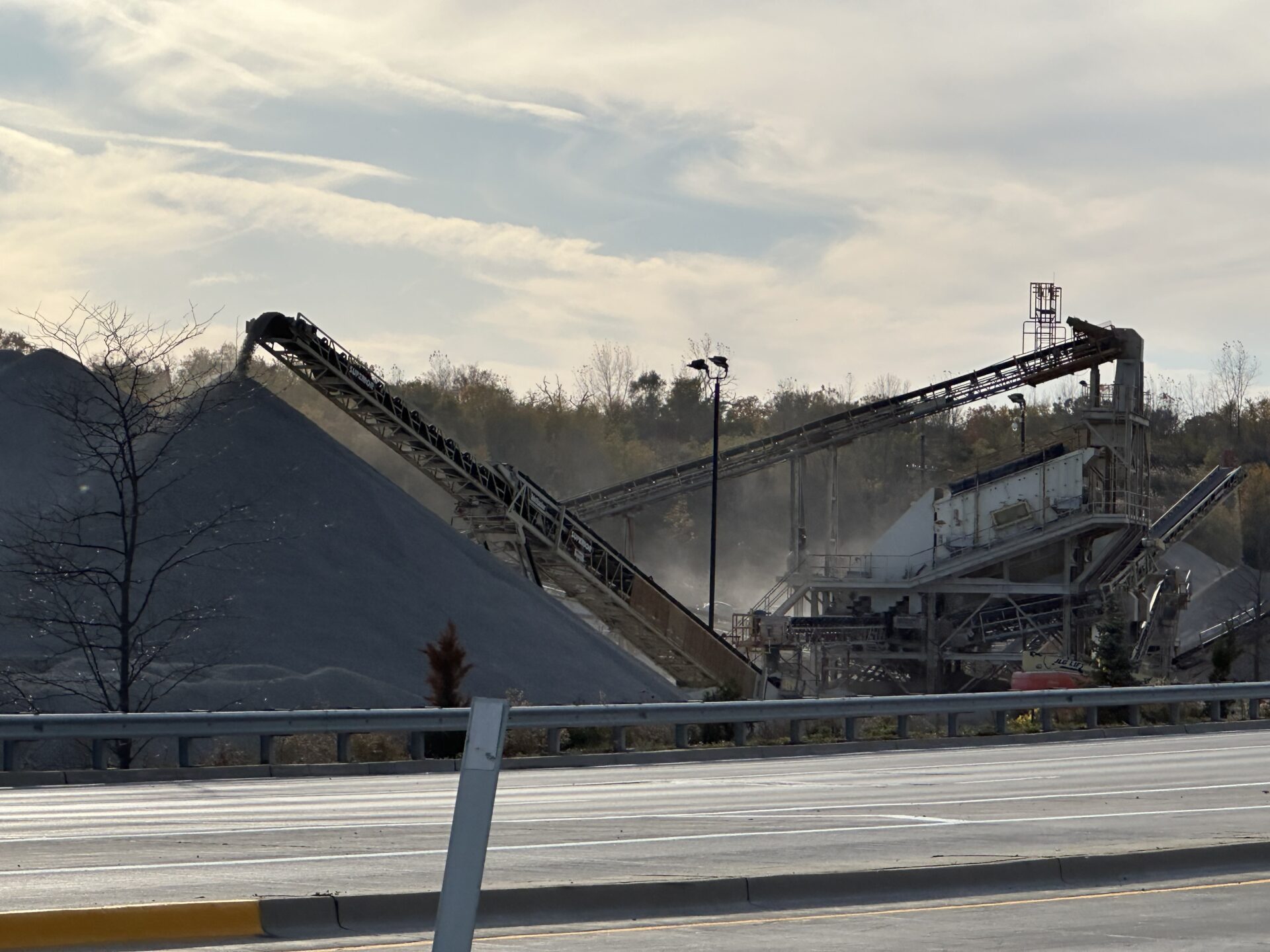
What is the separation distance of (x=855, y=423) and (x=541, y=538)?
1932 cm

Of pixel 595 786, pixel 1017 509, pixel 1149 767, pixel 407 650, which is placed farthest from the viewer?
pixel 1017 509

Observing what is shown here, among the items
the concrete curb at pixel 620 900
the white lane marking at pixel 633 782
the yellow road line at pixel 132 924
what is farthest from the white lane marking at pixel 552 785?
the yellow road line at pixel 132 924

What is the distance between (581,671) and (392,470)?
6606 centimetres

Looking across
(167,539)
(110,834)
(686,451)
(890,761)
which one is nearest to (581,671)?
(167,539)

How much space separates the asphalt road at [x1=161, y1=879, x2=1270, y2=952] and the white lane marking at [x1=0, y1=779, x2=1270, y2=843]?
4858mm

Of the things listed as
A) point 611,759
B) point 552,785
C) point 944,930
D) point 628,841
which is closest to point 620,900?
point 944,930

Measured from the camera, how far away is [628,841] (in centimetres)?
1258

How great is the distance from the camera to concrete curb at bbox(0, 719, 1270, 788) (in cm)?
2078

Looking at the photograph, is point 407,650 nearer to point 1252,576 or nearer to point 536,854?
point 536,854

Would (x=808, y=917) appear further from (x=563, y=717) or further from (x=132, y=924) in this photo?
(x=563, y=717)

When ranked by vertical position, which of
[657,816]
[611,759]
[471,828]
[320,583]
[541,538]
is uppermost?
[541,538]

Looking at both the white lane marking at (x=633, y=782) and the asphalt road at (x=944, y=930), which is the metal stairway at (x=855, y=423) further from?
the asphalt road at (x=944, y=930)

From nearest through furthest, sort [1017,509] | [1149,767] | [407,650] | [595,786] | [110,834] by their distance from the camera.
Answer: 1. [110,834]
2. [595,786]
3. [1149,767]
4. [407,650]
5. [1017,509]

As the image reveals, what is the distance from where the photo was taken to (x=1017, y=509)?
55719mm
